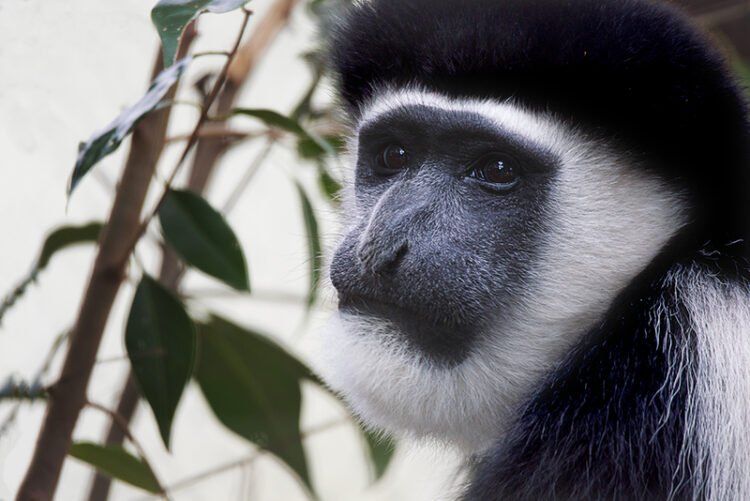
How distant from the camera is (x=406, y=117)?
1243mm

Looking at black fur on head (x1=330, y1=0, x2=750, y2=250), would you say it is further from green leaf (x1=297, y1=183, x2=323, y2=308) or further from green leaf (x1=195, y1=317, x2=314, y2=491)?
green leaf (x1=195, y1=317, x2=314, y2=491)

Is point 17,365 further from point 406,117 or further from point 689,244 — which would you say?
point 689,244

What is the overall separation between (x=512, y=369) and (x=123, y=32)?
0.67m

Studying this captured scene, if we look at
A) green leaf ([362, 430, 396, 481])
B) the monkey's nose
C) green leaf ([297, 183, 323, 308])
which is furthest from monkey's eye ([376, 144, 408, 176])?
green leaf ([362, 430, 396, 481])

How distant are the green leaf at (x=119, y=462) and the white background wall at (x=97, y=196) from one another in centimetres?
10

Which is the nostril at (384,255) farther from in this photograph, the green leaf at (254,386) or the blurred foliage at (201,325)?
the green leaf at (254,386)

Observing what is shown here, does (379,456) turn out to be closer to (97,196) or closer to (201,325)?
(201,325)

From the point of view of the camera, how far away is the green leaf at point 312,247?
159 centimetres

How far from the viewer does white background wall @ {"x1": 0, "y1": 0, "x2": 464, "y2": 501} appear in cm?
123

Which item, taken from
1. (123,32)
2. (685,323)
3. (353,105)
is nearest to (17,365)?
(123,32)

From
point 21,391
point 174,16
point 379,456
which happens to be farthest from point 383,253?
point 379,456

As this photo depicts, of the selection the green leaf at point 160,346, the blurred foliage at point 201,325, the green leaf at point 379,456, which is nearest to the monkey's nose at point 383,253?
the blurred foliage at point 201,325

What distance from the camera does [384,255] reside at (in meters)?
1.11

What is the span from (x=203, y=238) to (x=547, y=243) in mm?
509
